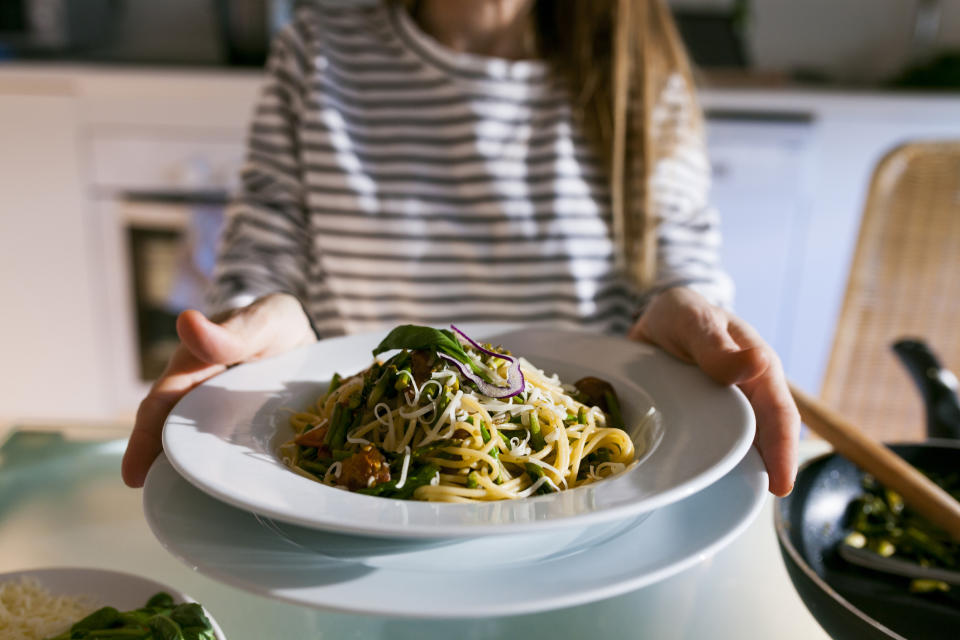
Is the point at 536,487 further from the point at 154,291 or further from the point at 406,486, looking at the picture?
the point at 154,291

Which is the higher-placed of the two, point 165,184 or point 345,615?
point 345,615

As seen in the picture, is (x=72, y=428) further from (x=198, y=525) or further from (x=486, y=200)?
(x=486, y=200)

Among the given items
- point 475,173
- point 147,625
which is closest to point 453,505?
point 147,625

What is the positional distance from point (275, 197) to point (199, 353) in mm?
819

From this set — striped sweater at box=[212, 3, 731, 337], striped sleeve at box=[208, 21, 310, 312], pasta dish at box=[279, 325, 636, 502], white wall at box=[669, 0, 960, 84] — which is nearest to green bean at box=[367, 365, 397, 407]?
pasta dish at box=[279, 325, 636, 502]

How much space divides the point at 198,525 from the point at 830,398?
5.28ft

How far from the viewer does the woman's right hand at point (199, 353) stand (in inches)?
28.9

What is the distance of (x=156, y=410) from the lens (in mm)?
754

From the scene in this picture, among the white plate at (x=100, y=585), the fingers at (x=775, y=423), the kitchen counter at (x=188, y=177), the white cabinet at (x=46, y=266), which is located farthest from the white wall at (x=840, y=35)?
the white plate at (x=100, y=585)

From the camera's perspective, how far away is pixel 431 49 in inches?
60.3

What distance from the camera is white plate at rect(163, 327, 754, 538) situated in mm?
541

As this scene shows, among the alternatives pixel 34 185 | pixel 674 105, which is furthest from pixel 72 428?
pixel 34 185

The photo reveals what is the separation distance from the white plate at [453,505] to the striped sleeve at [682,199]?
1.62ft

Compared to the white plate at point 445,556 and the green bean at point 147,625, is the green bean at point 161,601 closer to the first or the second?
the green bean at point 147,625
